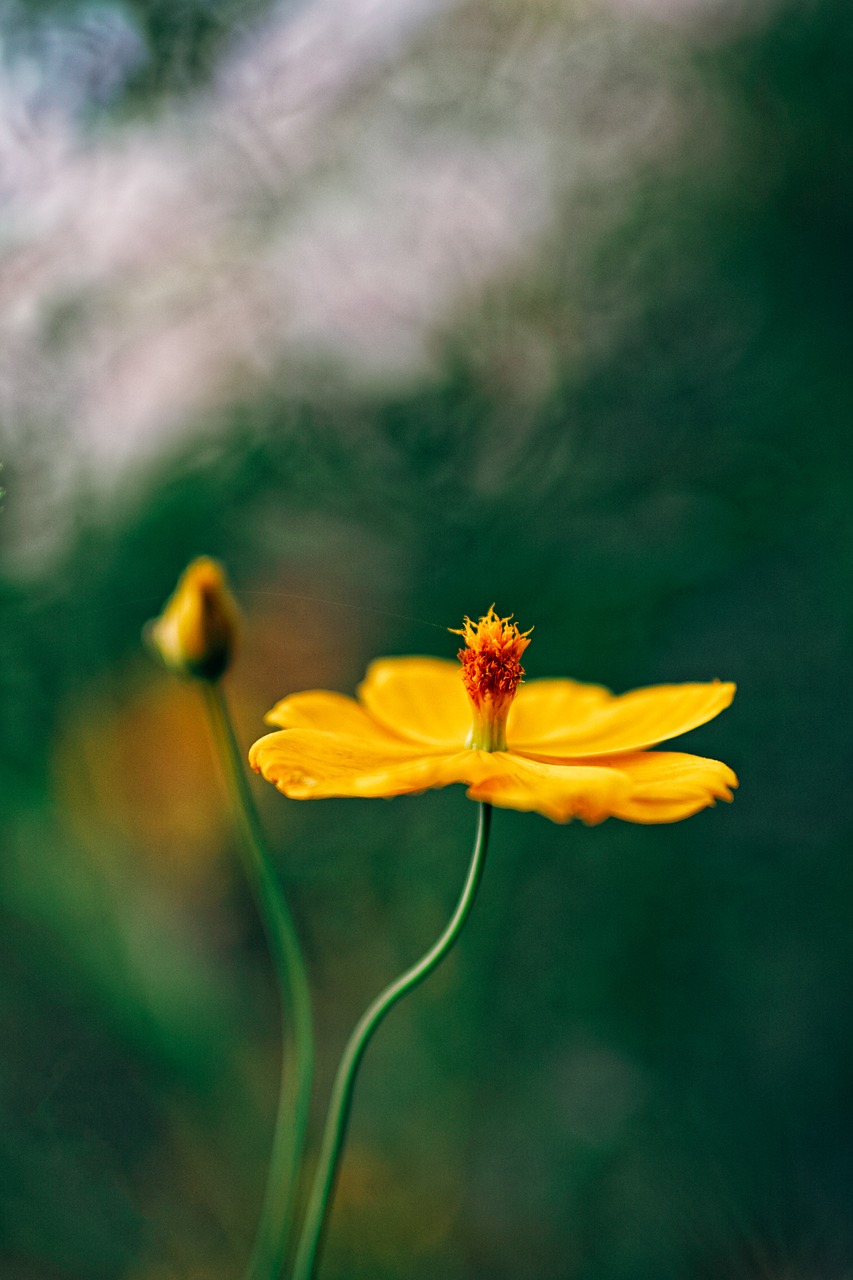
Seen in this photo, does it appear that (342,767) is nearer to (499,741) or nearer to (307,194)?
(499,741)

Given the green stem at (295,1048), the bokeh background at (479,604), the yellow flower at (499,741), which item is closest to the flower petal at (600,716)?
the yellow flower at (499,741)

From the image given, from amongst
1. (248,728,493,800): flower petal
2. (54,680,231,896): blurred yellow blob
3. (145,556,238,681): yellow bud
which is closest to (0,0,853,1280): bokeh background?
(54,680,231,896): blurred yellow blob

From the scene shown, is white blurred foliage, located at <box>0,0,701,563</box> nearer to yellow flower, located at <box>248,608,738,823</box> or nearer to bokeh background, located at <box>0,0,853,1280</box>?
bokeh background, located at <box>0,0,853,1280</box>

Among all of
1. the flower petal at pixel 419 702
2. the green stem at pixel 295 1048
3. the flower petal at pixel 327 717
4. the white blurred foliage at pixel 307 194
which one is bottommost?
the green stem at pixel 295 1048

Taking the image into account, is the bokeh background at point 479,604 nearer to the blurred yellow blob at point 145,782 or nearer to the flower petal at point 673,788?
the blurred yellow blob at point 145,782

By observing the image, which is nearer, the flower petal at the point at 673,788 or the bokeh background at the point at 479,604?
the flower petal at the point at 673,788

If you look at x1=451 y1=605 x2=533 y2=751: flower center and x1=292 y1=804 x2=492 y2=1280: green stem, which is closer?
x1=292 y1=804 x2=492 y2=1280: green stem
